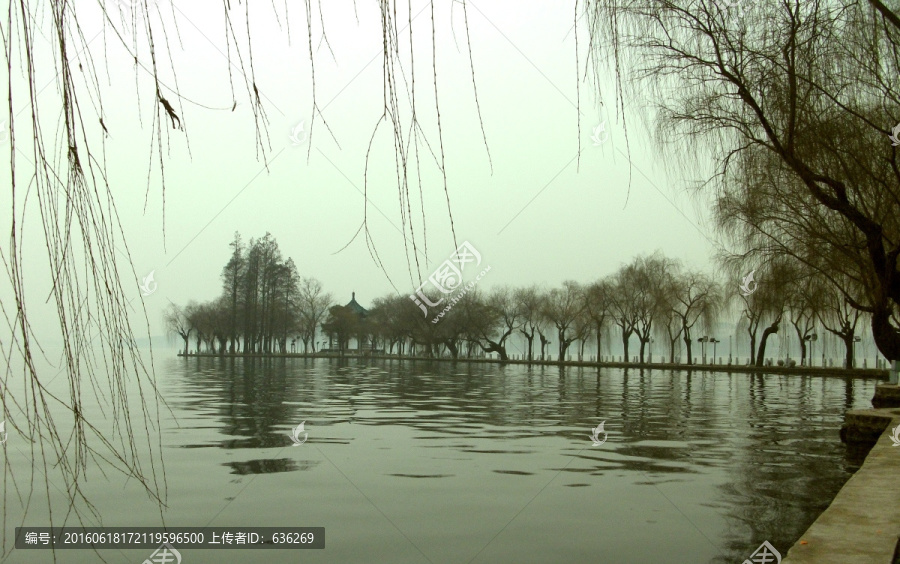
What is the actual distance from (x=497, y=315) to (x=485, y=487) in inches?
2900

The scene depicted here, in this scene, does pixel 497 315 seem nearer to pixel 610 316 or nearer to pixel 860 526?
pixel 610 316

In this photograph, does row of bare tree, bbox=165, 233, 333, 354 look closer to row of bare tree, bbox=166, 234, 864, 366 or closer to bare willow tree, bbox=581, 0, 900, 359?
row of bare tree, bbox=166, 234, 864, 366

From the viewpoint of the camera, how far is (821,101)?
848 cm

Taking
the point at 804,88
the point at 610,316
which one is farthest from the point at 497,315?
the point at 804,88

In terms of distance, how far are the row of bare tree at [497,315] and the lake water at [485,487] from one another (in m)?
26.1

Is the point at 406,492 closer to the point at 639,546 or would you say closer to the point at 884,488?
the point at 639,546

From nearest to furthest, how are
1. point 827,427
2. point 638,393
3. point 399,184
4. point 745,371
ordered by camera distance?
point 399,184 < point 827,427 < point 638,393 < point 745,371

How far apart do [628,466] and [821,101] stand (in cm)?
456

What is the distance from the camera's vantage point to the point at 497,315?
81.2 m

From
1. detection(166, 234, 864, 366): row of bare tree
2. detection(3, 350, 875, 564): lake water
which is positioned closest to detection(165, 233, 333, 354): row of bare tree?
detection(166, 234, 864, 366): row of bare tree

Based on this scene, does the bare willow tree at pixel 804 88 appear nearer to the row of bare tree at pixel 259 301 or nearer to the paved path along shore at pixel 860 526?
the paved path along shore at pixel 860 526

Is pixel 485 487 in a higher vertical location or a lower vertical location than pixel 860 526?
lower

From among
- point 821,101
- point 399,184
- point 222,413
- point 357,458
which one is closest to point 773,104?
point 821,101

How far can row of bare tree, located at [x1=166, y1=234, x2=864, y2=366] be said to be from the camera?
58062mm
